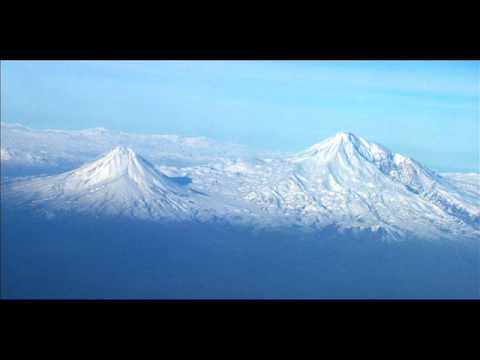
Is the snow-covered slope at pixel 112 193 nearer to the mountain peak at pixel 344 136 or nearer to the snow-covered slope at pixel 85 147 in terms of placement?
the snow-covered slope at pixel 85 147

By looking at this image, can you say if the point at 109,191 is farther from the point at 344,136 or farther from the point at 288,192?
the point at 344,136

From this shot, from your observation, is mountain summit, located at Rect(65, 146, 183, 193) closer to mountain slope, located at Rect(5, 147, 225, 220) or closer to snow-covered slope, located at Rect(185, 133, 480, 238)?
mountain slope, located at Rect(5, 147, 225, 220)

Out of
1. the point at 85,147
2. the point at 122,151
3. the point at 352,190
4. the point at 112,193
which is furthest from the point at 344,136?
the point at 85,147

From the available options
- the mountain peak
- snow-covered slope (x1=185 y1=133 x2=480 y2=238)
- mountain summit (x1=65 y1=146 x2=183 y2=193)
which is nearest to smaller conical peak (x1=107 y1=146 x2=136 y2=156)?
mountain summit (x1=65 y1=146 x2=183 y2=193)

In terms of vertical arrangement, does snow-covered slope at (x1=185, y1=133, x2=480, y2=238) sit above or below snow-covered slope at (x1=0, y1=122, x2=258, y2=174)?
below
